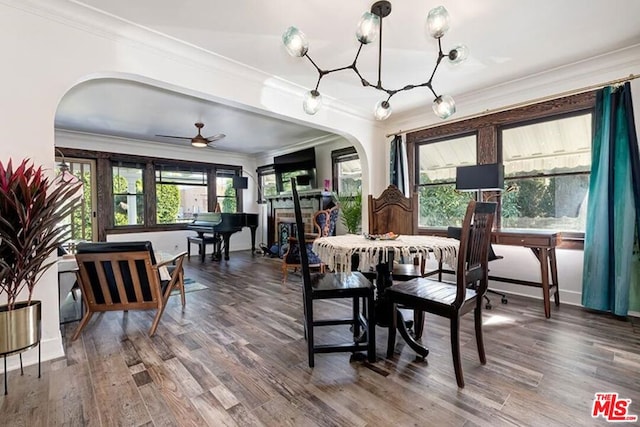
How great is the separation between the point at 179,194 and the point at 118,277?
481 cm

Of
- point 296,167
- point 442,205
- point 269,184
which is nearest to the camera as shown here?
point 442,205

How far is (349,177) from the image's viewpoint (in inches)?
226

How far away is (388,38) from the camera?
2.52 m

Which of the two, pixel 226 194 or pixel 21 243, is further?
pixel 226 194

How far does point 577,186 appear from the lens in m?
3.21

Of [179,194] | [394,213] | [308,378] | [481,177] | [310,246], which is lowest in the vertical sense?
[308,378]

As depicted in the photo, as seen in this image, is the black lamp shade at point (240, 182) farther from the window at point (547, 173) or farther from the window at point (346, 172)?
the window at point (547, 173)

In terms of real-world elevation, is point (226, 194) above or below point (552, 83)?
below

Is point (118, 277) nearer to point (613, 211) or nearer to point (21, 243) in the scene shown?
point (21, 243)

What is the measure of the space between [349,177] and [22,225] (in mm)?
4703

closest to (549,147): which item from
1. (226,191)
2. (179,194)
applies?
(226,191)

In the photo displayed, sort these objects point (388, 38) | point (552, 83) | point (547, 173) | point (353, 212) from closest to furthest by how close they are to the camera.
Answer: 1. point (388, 38)
2. point (552, 83)
3. point (547, 173)
4. point (353, 212)

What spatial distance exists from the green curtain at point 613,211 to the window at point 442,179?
130cm

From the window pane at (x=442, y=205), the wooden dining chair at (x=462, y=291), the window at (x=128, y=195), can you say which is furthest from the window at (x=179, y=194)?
the wooden dining chair at (x=462, y=291)
